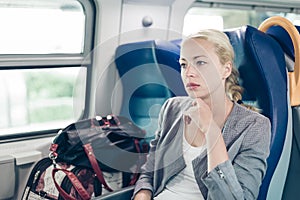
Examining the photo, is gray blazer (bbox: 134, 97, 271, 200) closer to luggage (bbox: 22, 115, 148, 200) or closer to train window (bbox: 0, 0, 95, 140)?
luggage (bbox: 22, 115, 148, 200)

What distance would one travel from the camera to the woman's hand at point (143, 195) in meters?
1.54

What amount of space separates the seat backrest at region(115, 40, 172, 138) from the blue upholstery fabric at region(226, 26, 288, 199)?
342 mm

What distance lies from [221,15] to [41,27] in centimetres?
114

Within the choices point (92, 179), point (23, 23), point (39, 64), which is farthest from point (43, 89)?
point (92, 179)

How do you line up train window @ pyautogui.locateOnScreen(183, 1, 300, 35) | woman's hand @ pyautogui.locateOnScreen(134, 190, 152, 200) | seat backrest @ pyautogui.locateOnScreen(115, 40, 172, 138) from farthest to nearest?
1. train window @ pyautogui.locateOnScreen(183, 1, 300, 35)
2. seat backrest @ pyautogui.locateOnScreen(115, 40, 172, 138)
3. woman's hand @ pyautogui.locateOnScreen(134, 190, 152, 200)

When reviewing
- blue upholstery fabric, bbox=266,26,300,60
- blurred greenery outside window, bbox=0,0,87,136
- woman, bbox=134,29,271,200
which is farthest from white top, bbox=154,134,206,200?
blurred greenery outside window, bbox=0,0,87,136

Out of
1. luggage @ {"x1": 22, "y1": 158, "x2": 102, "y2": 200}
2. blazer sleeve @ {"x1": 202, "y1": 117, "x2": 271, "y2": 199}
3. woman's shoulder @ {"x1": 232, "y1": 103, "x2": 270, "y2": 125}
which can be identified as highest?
woman's shoulder @ {"x1": 232, "y1": 103, "x2": 270, "y2": 125}

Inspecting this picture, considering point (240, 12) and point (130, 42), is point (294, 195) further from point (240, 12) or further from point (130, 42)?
point (240, 12)

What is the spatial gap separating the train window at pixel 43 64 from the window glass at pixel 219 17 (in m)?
0.63

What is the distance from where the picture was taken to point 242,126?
1.38m

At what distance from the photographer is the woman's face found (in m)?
1.33

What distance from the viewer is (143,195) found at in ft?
5.04

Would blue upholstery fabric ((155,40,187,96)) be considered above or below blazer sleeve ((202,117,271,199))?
above

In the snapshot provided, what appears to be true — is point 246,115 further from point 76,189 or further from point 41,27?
point 41,27
